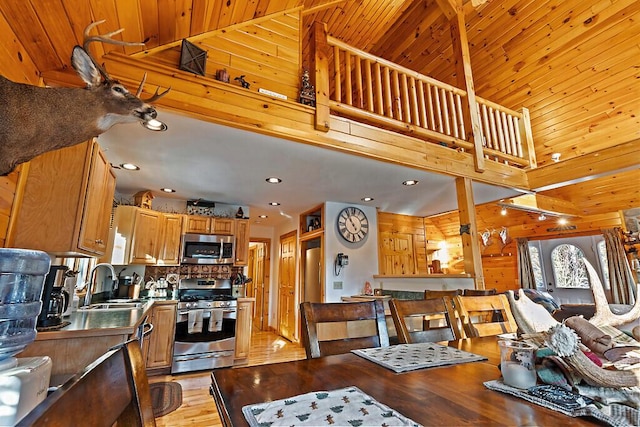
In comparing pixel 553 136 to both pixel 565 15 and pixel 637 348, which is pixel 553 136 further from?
pixel 637 348

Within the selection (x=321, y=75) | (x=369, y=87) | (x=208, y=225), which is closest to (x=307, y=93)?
(x=321, y=75)

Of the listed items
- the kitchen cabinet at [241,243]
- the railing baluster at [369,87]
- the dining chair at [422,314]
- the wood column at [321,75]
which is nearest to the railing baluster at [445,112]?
the railing baluster at [369,87]

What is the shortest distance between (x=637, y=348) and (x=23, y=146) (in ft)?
8.54

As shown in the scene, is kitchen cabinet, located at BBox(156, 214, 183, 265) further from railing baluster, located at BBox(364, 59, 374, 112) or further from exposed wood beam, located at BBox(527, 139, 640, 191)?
exposed wood beam, located at BBox(527, 139, 640, 191)

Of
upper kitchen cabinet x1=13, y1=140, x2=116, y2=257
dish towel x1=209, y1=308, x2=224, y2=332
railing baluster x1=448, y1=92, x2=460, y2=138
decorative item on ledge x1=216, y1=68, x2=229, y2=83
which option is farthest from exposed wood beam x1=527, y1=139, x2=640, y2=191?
upper kitchen cabinet x1=13, y1=140, x2=116, y2=257

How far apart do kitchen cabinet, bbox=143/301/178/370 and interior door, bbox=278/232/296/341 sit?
7.04 feet

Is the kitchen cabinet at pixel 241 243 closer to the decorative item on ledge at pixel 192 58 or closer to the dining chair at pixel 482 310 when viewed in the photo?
the decorative item on ledge at pixel 192 58

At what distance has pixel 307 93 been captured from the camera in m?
2.83

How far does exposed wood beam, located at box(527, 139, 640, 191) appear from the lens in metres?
3.08

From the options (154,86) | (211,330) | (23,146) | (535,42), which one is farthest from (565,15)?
(211,330)

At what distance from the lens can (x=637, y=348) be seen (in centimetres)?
104

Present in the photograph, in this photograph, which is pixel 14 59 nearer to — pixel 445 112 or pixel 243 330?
pixel 243 330

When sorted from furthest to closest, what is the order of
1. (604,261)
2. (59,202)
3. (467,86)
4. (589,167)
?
(604,261) → (467,86) → (589,167) → (59,202)

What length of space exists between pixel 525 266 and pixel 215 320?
6732 millimetres
